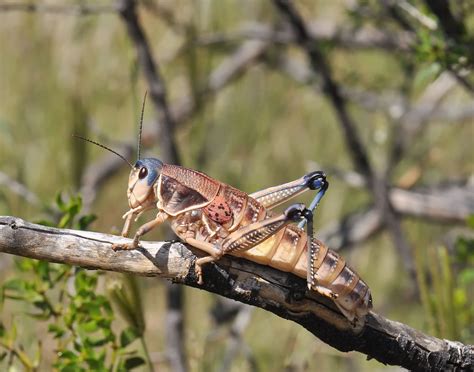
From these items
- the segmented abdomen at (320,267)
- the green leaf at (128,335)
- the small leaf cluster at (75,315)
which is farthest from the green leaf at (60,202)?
the segmented abdomen at (320,267)

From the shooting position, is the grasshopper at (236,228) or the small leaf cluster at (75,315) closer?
A: the grasshopper at (236,228)

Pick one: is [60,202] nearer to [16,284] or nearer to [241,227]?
[16,284]

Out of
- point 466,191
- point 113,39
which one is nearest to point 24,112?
point 113,39

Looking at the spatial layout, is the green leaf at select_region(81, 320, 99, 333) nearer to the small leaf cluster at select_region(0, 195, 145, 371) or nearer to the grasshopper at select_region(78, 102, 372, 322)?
the small leaf cluster at select_region(0, 195, 145, 371)

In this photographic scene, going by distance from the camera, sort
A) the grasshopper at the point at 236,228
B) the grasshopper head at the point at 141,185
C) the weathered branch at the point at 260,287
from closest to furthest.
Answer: the weathered branch at the point at 260,287 < the grasshopper at the point at 236,228 < the grasshopper head at the point at 141,185

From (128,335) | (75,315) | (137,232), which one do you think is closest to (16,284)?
(75,315)

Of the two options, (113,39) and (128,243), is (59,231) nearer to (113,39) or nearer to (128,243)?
(128,243)

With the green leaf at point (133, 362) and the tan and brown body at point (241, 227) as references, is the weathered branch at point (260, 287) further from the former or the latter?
the green leaf at point (133, 362)

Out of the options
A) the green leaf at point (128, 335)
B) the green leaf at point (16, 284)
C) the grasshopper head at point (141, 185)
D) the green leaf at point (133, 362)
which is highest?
the grasshopper head at point (141, 185)

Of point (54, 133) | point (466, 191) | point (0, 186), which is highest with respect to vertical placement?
point (466, 191)

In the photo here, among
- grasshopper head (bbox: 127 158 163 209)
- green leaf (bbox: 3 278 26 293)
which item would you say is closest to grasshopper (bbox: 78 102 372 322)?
grasshopper head (bbox: 127 158 163 209)
